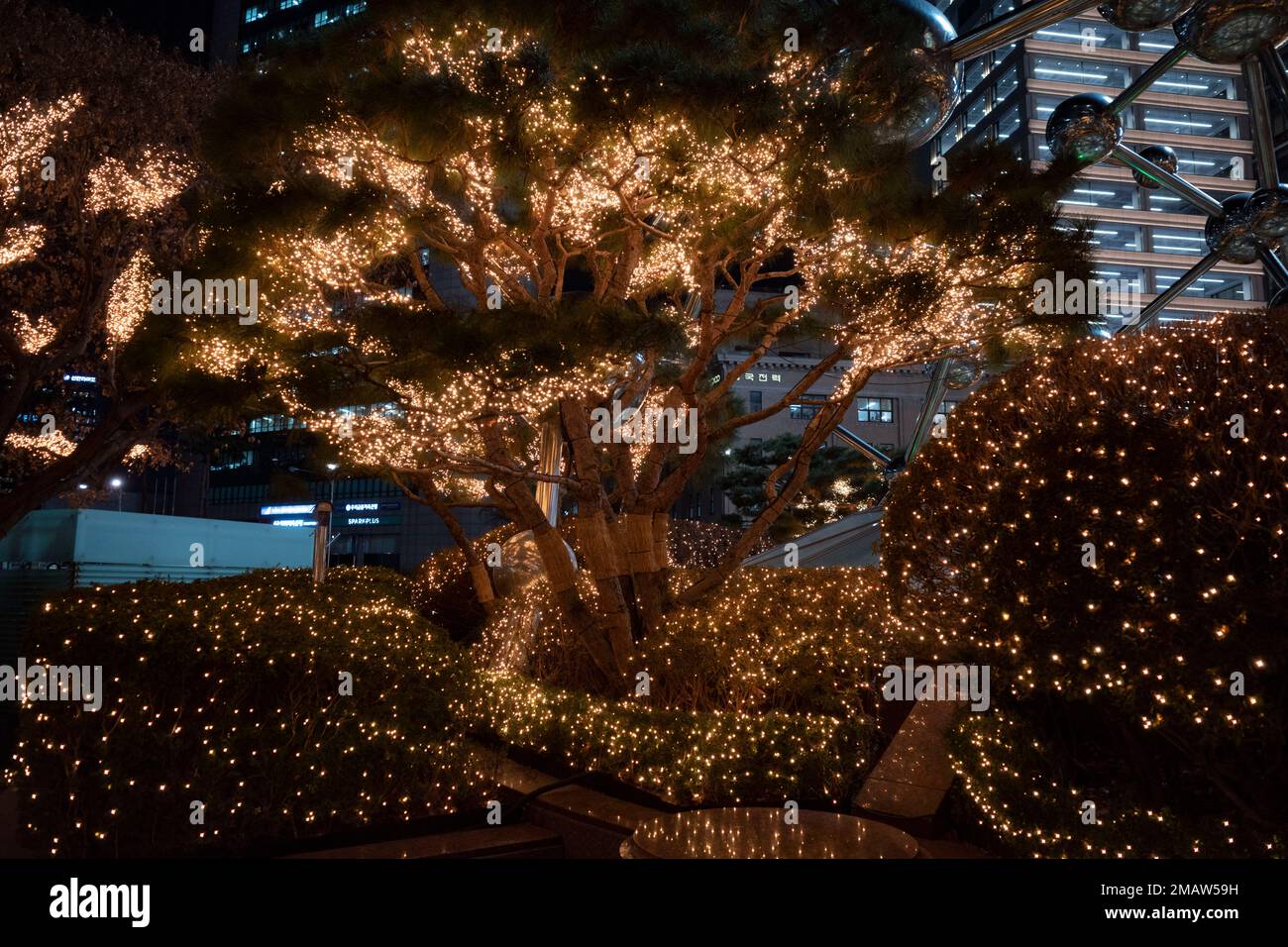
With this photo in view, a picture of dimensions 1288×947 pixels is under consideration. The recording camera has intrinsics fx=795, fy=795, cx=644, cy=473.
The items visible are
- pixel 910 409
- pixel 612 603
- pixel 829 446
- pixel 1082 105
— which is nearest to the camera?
pixel 612 603

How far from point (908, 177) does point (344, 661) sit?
563 centimetres

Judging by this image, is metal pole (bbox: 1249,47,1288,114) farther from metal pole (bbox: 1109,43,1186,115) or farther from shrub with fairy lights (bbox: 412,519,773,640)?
shrub with fairy lights (bbox: 412,519,773,640)

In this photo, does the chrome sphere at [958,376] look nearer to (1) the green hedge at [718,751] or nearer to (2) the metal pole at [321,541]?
(1) the green hedge at [718,751]

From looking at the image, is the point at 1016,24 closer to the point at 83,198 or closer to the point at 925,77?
the point at 925,77

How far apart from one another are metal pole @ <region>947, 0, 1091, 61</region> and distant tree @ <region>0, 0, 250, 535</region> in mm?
10246

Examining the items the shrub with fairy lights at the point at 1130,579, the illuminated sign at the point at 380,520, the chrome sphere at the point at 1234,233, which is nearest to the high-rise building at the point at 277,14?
the illuminated sign at the point at 380,520

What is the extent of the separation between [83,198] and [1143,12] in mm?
14350

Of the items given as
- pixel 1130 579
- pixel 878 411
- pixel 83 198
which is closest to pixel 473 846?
pixel 1130 579

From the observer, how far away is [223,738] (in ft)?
16.3

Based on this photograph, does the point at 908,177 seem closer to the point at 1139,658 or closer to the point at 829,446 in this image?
the point at 1139,658

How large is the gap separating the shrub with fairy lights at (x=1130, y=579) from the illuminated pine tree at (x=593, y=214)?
247 centimetres

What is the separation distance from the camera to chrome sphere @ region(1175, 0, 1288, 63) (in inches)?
252

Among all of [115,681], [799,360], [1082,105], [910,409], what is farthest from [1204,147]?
[115,681]

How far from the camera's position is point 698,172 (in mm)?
6520
